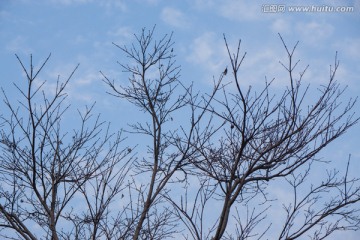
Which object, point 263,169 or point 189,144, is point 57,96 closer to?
point 189,144

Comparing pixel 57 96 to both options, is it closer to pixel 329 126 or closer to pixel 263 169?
pixel 263 169

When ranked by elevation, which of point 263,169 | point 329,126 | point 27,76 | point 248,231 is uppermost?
point 27,76

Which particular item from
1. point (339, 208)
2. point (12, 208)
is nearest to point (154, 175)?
point (12, 208)

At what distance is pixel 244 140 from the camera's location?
4.43 metres

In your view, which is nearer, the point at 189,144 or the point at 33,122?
the point at 33,122

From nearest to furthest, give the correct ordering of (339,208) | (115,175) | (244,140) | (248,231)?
(244,140) → (339,208) → (248,231) → (115,175)

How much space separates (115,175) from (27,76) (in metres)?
1.68

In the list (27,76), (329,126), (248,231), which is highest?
(27,76)

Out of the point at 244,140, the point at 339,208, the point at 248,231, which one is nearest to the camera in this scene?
the point at 244,140

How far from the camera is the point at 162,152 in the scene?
5.88 metres

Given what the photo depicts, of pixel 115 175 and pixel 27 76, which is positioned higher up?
pixel 27 76

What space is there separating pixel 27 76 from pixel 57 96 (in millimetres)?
465

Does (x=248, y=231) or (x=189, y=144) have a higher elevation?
(x=189, y=144)

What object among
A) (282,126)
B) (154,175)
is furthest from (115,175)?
(282,126)
